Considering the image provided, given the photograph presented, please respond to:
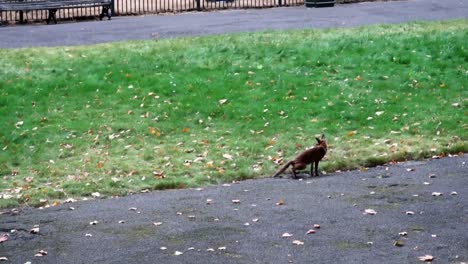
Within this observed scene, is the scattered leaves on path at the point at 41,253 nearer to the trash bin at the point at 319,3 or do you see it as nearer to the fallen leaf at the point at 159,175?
the fallen leaf at the point at 159,175

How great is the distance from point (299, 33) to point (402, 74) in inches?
150

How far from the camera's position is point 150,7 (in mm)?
27375

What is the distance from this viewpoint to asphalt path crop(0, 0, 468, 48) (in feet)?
70.3

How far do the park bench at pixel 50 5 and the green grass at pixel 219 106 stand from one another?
465 cm

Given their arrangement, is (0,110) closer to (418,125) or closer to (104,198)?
(104,198)

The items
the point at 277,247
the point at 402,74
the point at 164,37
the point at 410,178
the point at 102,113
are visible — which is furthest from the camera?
the point at 164,37

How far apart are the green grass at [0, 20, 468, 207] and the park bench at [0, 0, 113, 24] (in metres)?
4.65

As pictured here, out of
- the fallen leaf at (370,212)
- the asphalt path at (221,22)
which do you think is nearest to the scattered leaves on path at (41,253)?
the fallen leaf at (370,212)

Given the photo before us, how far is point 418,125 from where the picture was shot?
48.7 ft

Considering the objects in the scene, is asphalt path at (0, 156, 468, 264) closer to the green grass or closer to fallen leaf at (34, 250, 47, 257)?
fallen leaf at (34, 250, 47, 257)

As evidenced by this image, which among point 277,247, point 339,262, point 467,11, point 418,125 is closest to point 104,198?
point 277,247

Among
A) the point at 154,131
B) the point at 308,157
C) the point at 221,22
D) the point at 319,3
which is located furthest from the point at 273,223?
the point at 319,3

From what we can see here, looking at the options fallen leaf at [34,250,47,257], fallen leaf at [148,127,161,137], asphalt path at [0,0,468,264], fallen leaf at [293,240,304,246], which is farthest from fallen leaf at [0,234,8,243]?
fallen leaf at [148,127,161,137]

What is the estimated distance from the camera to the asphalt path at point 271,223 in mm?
9148
